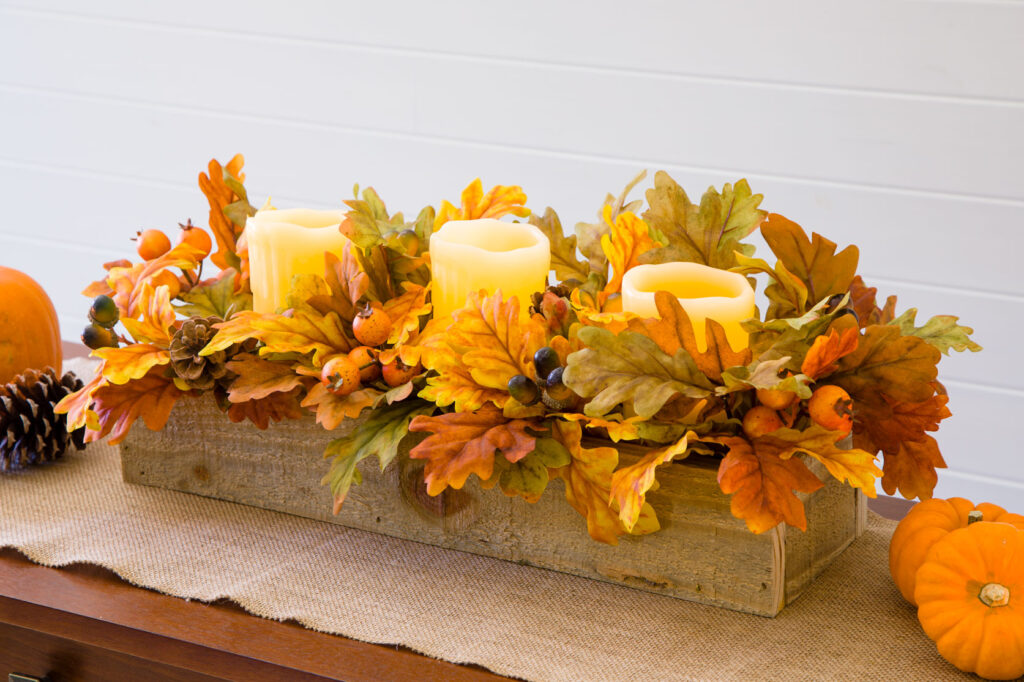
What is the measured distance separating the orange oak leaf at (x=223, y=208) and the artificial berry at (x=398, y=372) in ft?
0.79

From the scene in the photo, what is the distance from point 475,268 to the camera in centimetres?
76

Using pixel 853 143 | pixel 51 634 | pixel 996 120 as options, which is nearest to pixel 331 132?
pixel 853 143

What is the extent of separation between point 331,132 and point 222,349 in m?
1.32

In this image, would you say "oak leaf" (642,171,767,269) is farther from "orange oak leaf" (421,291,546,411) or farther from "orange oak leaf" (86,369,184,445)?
"orange oak leaf" (86,369,184,445)

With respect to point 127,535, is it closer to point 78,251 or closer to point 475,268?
point 475,268

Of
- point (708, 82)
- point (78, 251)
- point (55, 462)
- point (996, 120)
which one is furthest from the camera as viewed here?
point (78, 251)

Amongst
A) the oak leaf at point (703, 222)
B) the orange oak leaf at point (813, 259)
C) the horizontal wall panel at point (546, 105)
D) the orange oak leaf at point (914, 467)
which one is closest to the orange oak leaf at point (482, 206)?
the oak leaf at point (703, 222)

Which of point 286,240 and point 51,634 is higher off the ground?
point 286,240

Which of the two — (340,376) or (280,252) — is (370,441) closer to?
(340,376)

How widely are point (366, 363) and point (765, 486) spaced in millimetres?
285

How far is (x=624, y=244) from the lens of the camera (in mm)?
786

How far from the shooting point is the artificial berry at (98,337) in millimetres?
811

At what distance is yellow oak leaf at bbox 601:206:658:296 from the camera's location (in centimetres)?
78

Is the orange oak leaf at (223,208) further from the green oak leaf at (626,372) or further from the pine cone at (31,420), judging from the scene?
the green oak leaf at (626,372)
